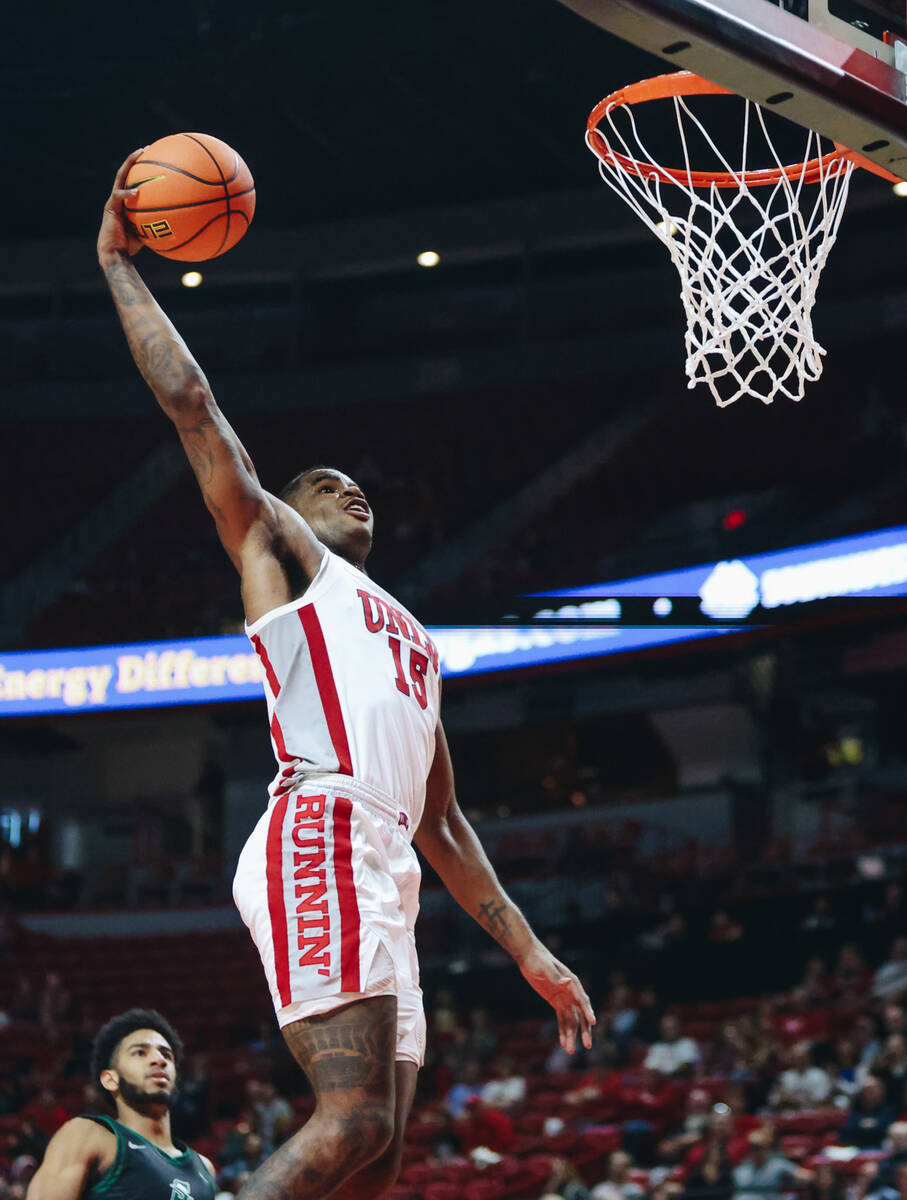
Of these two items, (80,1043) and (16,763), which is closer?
(80,1043)

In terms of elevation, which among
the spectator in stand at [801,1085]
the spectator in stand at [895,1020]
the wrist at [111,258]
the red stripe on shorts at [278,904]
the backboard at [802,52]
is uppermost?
the backboard at [802,52]

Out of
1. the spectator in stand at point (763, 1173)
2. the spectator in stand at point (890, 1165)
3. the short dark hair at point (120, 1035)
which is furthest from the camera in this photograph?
the spectator in stand at point (763, 1173)

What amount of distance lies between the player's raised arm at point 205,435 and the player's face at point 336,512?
207mm

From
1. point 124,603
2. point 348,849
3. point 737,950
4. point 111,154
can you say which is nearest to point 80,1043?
point 124,603

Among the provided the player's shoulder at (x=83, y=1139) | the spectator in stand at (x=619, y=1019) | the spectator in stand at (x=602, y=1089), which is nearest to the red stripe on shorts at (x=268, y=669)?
the player's shoulder at (x=83, y=1139)

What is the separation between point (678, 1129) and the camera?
1084 centimetres

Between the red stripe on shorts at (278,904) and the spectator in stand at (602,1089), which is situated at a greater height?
the red stripe on shorts at (278,904)

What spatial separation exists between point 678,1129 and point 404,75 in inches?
404

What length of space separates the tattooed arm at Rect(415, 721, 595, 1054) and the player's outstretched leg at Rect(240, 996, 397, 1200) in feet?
2.14

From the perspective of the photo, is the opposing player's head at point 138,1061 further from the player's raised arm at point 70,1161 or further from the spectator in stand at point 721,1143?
the spectator in stand at point 721,1143

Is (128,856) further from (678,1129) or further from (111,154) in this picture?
(678,1129)

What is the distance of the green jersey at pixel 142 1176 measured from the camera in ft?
13.9

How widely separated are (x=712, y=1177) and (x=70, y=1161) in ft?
20.1

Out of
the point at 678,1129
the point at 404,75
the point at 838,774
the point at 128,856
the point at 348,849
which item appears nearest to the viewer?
the point at 348,849
